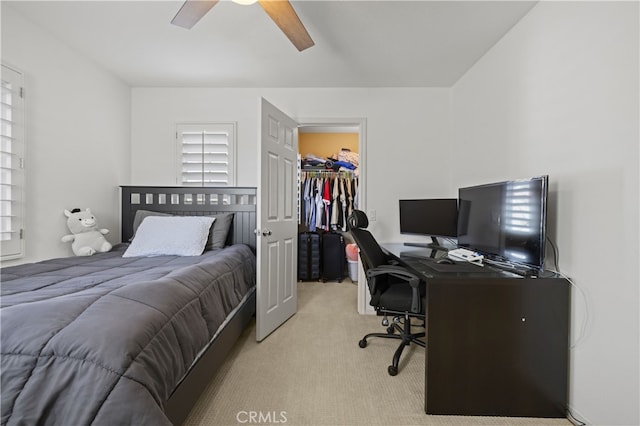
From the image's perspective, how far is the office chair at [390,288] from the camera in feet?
6.37

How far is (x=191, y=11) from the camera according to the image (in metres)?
1.68

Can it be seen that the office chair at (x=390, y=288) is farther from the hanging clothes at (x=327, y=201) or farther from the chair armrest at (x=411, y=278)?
the hanging clothes at (x=327, y=201)

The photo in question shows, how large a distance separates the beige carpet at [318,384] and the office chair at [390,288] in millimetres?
149

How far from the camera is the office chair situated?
1.94 m

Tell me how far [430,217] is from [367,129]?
1163mm

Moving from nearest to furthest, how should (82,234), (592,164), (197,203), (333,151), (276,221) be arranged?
(592,164)
(82,234)
(276,221)
(197,203)
(333,151)

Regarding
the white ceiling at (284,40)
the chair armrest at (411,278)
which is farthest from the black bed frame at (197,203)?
the chair armrest at (411,278)

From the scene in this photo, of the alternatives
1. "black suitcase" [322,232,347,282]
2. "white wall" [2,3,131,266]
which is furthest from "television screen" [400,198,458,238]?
"white wall" [2,3,131,266]

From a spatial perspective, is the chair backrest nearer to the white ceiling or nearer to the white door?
the white door

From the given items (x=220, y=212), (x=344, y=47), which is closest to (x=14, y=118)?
(x=220, y=212)

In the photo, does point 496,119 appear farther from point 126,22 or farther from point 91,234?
point 91,234

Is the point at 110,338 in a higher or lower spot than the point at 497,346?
higher

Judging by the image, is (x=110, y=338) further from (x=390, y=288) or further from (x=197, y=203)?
(x=197, y=203)

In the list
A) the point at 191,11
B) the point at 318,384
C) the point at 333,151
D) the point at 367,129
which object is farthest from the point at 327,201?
the point at 191,11
